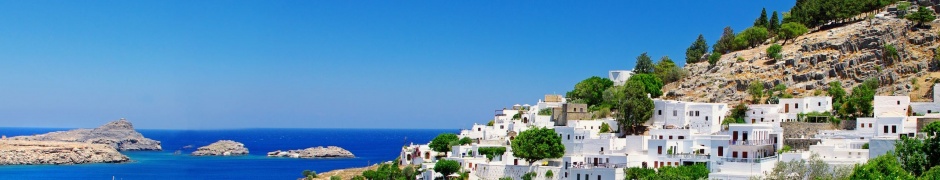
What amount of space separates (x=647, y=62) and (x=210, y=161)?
67.6 m

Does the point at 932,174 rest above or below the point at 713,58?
below

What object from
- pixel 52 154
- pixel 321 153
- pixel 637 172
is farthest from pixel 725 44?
pixel 52 154

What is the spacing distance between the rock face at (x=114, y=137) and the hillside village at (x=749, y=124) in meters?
104

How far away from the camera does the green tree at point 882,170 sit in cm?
3507

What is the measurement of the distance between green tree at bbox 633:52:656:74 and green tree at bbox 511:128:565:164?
1010 inches

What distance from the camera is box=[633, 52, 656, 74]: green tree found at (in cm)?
7444

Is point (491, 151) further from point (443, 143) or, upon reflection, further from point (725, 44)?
point (725, 44)

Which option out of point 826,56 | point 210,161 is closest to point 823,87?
point 826,56

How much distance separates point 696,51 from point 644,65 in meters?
6.98

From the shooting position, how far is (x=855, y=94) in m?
56.3

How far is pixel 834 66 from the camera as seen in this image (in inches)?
2532

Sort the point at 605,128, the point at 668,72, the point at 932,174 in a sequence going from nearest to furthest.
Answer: the point at 932,174, the point at 605,128, the point at 668,72

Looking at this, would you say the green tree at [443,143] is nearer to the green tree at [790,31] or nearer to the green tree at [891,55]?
the green tree at [790,31]

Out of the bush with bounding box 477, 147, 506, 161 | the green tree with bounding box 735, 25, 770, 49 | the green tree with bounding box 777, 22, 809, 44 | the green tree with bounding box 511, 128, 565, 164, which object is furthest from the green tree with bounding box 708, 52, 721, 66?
the green tree with bounding box 511, 128, 565, 164
